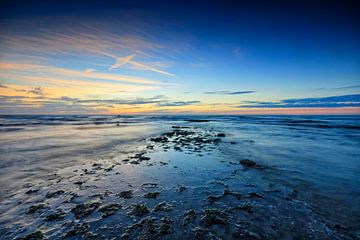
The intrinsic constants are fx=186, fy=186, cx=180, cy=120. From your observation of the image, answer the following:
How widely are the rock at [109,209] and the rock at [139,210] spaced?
15.0 inches

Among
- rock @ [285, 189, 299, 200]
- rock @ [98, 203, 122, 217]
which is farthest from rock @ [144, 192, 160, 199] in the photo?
rock @ [285, 189, 299, 200]

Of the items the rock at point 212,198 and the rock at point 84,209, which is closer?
the rock at point 84,209

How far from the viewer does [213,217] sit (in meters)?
4.16

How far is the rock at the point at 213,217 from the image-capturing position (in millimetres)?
4007

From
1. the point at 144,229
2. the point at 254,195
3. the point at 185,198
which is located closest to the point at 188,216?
the point at 185,198

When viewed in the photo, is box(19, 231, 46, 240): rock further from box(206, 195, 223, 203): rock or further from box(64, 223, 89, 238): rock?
box(206, 195, 223, 203): rock

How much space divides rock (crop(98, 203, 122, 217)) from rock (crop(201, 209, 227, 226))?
6.85 feet

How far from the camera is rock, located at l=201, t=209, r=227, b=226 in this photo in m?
4.01

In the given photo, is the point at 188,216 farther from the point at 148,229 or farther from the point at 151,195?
the point at 151,195

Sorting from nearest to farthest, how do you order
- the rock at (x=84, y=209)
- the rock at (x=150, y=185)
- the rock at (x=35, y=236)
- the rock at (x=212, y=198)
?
the rock at (x=35, y=236), the rock at (x=84, y=209), the rock at (x=212, y=198), the rock at (x=150, y=185)

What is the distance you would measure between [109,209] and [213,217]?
247cm

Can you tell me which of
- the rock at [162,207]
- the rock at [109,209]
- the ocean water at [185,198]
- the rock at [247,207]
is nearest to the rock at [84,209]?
the ocean water at [185,198]

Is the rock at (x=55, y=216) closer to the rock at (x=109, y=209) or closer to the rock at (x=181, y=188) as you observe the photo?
the rock at (x=109, y=209)

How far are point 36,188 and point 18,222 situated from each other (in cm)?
201
